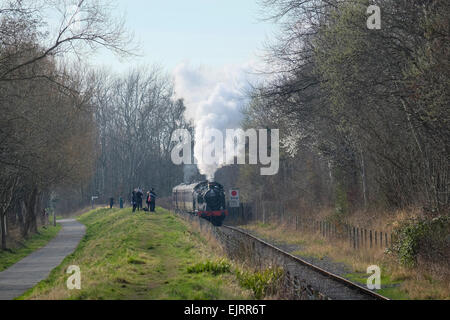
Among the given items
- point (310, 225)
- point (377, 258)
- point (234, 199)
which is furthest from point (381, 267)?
point (234, 199)

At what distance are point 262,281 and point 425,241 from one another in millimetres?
5805

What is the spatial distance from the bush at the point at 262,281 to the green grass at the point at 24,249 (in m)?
14.5

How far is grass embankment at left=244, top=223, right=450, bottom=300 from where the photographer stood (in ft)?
48.5

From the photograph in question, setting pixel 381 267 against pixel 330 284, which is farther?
pixel 381 267

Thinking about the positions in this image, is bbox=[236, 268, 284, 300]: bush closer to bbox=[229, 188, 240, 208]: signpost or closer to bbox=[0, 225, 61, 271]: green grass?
bbox=[0, 225, 61, 271]: green grass

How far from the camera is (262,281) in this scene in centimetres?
1366

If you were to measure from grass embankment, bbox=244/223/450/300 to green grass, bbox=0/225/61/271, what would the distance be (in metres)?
12.1

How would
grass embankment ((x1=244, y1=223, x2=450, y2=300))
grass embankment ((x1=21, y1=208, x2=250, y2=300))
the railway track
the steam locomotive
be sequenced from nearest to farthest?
grass embankment ((x1=21, y1=208, x2=250, y2=300))
grass embankment ((x1=244, y1=223, x2=450, y2=300))
the railway track
the steam locomotive

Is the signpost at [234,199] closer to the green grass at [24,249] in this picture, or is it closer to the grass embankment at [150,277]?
the green grass at [24,249]

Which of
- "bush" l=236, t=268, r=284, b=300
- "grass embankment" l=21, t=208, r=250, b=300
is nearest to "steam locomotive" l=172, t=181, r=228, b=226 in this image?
"grass embankment" l=21, t=208, r=250, b=300

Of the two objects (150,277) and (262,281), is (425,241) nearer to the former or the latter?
(262,281)

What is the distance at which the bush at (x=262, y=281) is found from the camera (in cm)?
1305

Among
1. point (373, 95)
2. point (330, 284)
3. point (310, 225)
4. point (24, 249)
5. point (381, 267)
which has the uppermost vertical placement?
point (373, 95)

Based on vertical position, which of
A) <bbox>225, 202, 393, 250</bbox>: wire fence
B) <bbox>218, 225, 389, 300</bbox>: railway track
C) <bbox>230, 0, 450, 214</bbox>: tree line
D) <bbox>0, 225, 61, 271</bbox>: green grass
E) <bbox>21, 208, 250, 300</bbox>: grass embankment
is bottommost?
<bbox>0, 225, 61, 271</bbox>: green grass
